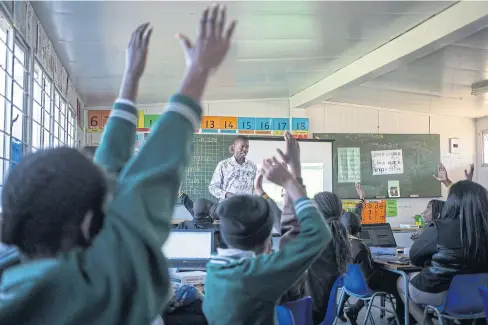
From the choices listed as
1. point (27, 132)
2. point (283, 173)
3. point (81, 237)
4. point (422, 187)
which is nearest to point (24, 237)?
point (81, 237)

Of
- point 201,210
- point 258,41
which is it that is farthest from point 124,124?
point 258,41

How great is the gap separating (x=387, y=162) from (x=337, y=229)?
16.7ft

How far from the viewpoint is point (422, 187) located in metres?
8.01

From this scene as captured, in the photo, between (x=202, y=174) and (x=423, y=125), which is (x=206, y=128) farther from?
(x=423, y=125)

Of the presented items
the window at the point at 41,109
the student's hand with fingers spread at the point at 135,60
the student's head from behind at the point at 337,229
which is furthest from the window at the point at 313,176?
the student's hand with fingers spread at the point at 135,60

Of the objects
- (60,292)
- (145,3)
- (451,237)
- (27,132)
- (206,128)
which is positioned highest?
(145,3)

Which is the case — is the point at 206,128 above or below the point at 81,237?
above

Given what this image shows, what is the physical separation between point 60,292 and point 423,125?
8.42 metres

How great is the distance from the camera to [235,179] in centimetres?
503

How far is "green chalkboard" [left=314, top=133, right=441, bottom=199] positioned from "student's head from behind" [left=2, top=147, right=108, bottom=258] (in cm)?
733

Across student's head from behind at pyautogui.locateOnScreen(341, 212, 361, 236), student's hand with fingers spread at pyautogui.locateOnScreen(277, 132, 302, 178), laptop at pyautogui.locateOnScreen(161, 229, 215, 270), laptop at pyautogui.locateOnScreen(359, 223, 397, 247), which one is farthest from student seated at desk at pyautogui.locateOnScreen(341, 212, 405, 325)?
student's hand with fingers spread at pyautogui.locateOnScreen(277, 132, 302, 178)

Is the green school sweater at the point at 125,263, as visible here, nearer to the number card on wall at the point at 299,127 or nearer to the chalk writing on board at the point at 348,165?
the number card on wall at the point at 299,127

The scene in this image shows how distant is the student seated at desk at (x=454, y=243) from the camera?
3.02 metres

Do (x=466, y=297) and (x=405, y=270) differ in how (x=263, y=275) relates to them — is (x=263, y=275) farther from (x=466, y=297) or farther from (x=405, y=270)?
(x=405, y=270)
